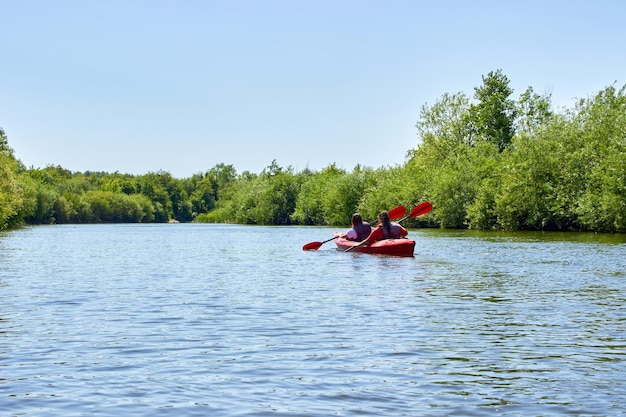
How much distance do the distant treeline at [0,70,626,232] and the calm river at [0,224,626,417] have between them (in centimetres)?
3007

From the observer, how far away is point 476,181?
201ft

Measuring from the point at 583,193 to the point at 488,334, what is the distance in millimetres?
39992

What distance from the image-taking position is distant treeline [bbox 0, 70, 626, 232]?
4830 centimetres

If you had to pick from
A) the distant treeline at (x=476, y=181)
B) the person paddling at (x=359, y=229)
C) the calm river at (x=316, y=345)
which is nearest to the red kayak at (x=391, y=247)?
the person paddling at (x=359, y=229)

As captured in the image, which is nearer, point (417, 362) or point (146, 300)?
point (417, 362)

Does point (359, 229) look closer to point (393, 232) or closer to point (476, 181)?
point (393, 232)

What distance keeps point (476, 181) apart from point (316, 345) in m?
53.0

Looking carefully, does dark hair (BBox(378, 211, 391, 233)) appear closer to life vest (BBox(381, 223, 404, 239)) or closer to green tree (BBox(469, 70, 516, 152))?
life vest (BBox(381, 223, 404, 239))

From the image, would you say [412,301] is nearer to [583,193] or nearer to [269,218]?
[583,193]

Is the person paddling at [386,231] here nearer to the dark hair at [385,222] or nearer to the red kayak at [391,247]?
the dark hair at [385,222]

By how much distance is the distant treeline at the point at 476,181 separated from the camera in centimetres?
4830

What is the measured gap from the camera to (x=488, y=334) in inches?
426

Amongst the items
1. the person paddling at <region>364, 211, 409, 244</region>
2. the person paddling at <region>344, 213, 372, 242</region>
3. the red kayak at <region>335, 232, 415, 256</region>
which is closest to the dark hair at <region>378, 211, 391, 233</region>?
the person paddling at <region>364, 211, 409, 244</region>

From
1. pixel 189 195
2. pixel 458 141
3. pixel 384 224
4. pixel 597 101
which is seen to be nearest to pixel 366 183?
pixel 458 141
